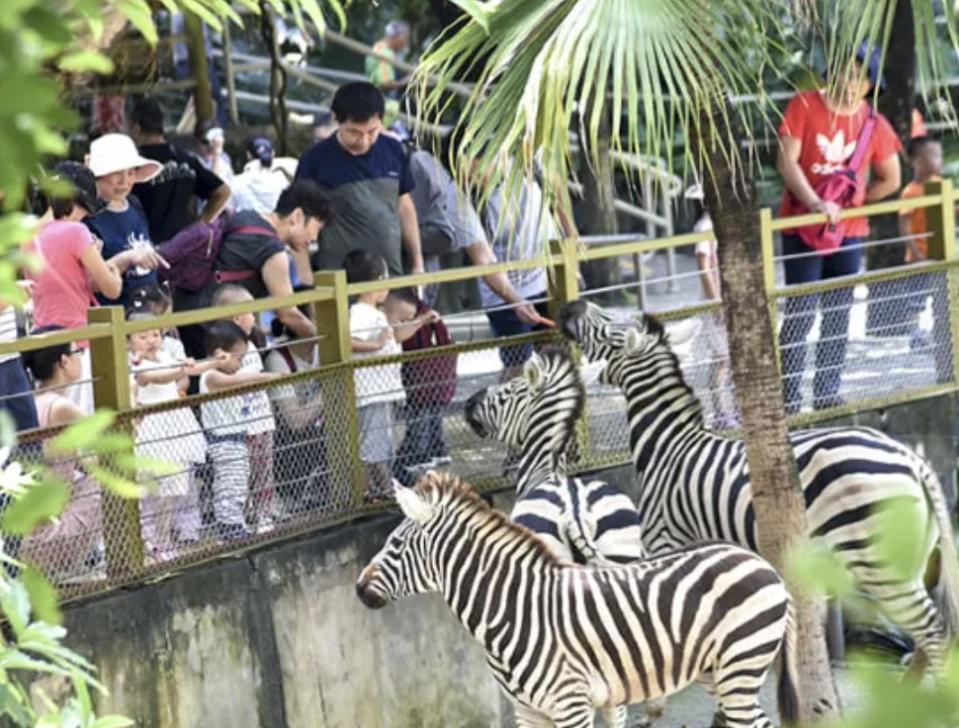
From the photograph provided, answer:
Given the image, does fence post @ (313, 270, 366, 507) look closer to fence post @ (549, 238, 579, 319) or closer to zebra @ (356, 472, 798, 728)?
zebra @ (356, 472, 798, 728)

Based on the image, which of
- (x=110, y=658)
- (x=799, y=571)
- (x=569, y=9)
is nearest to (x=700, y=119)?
(x=569, y=9)

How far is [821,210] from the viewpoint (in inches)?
399

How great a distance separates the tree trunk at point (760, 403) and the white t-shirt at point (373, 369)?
4.82ft

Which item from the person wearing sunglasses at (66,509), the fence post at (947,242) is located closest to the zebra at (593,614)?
the person wearing sunglasses at (66,509)

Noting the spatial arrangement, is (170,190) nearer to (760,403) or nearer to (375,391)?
(375,391)

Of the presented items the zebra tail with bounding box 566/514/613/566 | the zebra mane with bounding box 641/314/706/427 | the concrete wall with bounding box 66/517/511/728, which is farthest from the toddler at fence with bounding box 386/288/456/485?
the zebra tail with bounding box 566/514/613/566

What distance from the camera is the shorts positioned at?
8.33m

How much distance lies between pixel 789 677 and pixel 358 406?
2.08 meters

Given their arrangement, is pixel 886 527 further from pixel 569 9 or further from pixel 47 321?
pixel 47 321

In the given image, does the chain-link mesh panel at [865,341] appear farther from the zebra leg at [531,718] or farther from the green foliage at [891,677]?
the green foliage at [891,677]

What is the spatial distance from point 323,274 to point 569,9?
1.76 metres

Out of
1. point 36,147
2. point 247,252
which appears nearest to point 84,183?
point 247,252

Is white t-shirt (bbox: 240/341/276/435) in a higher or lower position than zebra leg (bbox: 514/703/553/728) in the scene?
higher

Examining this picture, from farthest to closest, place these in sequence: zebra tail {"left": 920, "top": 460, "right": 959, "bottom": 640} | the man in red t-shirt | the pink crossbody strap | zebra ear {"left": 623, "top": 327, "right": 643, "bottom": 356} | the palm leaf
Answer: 1. the pink crossbody strap
2. the man in red t-shirt
3. zebra ear {"left": 623, "top": 327, "right": 643, "bottom": 356}
4. zebra tail {"left": 920, "top": 460, "right": 959, "bottom": 640}
5. the palm leaf
